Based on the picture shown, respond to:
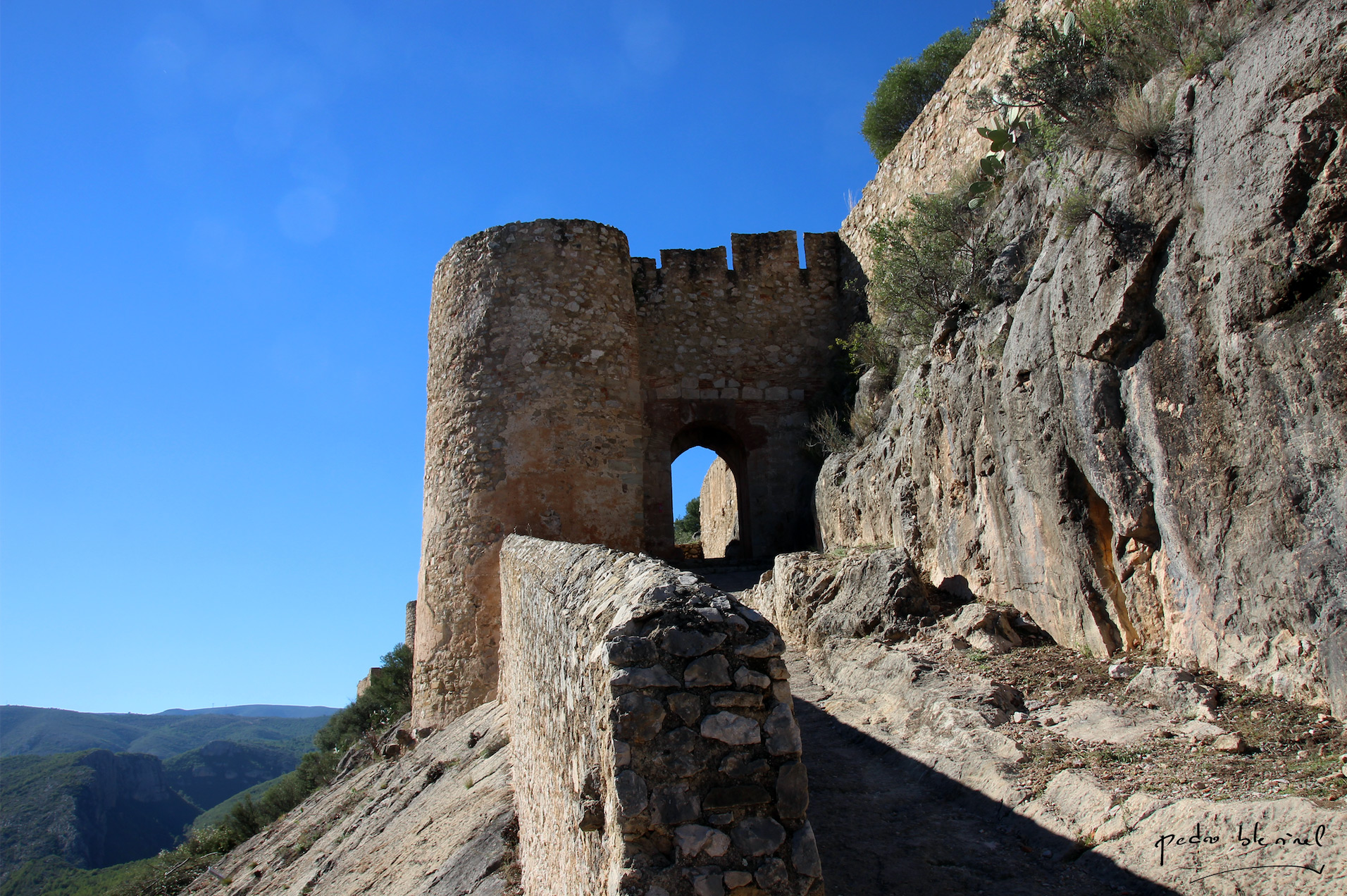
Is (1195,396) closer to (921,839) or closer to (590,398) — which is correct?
(921,839)

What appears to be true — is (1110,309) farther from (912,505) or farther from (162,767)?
(162,767)

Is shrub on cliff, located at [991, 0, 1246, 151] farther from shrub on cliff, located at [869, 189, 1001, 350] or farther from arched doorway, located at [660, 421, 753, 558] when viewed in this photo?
arched doorway, located at [660, 421, 753, 558]

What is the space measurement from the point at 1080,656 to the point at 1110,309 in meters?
2.26

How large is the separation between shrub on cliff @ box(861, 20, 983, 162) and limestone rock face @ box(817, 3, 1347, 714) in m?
13.3

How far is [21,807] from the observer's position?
5209 centimetres

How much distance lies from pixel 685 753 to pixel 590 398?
8.18 m

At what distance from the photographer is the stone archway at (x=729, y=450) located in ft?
41.9

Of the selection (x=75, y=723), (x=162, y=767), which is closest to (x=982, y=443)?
(x=162, y=767)

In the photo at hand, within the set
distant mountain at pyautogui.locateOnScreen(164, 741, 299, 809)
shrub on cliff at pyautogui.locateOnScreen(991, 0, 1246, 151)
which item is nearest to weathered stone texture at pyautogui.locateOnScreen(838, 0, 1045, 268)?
shrub on cliff at pyautogui.locateOnScreen(991, 0, 1246, 151)

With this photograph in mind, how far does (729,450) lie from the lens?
13484 mm

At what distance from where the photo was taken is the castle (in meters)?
9.99

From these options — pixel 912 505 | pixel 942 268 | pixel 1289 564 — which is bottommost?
pixel 1289 564

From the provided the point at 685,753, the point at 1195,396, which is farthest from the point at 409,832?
the point at 1195,396
